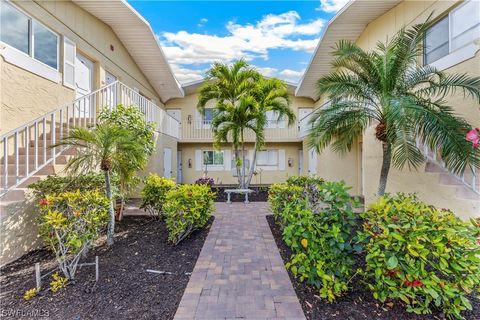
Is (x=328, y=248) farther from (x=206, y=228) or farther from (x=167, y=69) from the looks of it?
(x=167, y=69)

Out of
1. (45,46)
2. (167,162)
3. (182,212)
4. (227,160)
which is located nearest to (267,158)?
(227,160)

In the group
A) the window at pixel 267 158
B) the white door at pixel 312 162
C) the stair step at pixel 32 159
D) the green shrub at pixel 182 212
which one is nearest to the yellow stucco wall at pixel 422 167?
the green shrub at pixel 182 212

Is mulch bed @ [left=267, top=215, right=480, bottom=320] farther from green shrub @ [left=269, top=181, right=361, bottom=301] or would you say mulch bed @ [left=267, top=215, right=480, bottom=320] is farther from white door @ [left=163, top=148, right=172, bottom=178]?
white door @ [left=163, top=148, right=172, bottom=178]

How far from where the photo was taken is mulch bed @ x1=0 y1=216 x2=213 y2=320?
109 inches

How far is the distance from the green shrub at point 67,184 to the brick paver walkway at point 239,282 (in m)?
2.66

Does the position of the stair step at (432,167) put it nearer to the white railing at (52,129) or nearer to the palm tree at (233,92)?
the palm tree at (233,92)

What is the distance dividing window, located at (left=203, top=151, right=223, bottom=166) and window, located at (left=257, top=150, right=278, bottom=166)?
8.80ft

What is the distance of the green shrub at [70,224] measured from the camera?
10.8ft

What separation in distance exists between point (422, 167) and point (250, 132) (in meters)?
10.7

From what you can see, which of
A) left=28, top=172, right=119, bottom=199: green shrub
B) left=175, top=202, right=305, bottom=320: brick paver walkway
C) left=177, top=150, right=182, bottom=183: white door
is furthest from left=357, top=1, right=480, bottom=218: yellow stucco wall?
left=177, top=150, right=182, bottom=183: white door

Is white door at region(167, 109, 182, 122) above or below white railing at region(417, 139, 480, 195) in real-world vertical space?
above

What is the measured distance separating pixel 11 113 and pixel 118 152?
2902 mm

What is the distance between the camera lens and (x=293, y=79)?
50.6ft

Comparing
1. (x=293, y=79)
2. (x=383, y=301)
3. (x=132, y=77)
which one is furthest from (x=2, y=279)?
(x=293, y=79)
